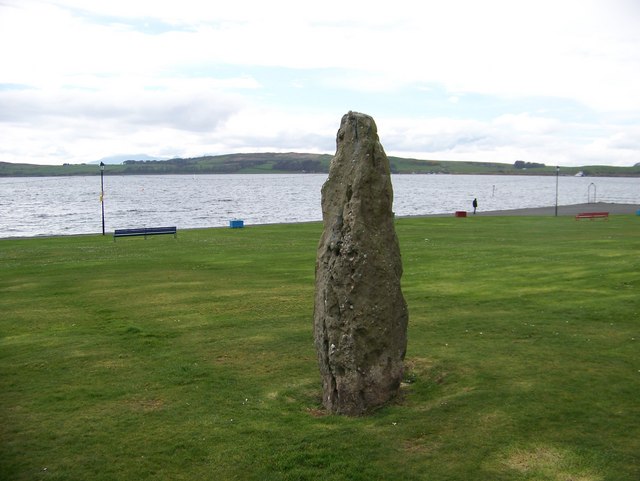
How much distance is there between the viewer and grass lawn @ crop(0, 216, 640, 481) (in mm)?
9383

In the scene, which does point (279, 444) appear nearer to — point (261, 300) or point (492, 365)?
point (492, 365)

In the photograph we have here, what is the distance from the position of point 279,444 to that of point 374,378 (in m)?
2.09

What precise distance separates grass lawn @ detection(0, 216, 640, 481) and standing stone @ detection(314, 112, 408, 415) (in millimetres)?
564

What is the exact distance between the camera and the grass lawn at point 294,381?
9.38 m

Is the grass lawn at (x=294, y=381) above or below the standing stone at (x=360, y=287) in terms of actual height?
below

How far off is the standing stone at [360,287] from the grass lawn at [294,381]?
0.56 meters

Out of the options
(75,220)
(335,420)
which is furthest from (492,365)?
(75,220)

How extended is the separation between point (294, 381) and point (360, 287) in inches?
107

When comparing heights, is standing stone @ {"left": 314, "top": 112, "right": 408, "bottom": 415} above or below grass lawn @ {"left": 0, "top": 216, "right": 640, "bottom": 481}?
above

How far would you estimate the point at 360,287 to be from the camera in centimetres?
1108

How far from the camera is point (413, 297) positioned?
20.2 m

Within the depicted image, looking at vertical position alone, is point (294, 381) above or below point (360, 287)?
below

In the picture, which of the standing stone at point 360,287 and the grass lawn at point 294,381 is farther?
the standing stone at point 360,287

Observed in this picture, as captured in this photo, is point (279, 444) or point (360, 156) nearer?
point (279, 444)
